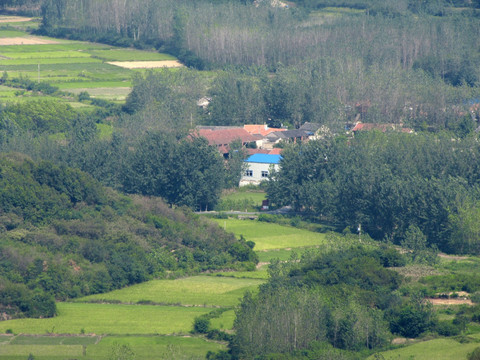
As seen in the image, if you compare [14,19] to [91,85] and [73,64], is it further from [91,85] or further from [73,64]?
[91,85]

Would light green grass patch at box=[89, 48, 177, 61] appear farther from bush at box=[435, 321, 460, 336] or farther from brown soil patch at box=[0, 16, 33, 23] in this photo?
bush at box=[435, 321, 460, 336]

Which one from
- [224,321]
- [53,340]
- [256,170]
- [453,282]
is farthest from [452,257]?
[256,170]

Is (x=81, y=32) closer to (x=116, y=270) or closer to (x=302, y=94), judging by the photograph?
(x=302, y=94)

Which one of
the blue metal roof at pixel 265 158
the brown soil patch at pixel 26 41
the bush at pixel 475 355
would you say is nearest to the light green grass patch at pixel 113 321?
the bush at pixel 475 355

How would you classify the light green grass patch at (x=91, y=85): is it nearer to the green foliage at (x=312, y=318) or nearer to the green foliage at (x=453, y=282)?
the green foliage at (x=312, y=318)

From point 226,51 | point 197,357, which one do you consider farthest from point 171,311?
point 226,51
